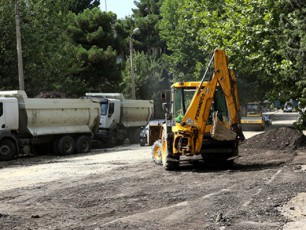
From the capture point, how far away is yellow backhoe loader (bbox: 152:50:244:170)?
13.5 m

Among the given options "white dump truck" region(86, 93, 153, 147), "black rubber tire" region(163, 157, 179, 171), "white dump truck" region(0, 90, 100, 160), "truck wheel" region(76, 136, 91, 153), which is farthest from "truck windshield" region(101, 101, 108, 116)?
"black rubber tire" region(163, 157, 179, 171)

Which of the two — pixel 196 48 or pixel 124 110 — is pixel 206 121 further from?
pixel 196 48

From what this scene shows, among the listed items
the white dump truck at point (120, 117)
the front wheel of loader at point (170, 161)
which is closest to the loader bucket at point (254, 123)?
the white dump truck at point (120, 117)

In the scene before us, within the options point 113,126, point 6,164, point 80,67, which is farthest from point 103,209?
point 80,67

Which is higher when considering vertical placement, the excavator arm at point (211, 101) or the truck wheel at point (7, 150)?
the excavator arm at point (211, 101)

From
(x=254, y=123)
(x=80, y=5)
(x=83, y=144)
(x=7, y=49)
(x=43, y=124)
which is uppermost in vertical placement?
(x=80, y=5)

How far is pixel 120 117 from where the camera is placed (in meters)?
29.7

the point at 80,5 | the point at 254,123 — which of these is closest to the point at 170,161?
the point at 254,123

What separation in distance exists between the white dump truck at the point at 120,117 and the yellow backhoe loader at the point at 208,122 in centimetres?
1290

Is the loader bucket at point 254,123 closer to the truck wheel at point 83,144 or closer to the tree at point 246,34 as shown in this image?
the tree at point 246,34

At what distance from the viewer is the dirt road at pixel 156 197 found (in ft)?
24.8

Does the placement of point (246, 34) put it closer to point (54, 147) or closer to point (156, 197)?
point (54, 147)

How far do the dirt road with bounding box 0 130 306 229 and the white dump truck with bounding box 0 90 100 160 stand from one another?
476 cm

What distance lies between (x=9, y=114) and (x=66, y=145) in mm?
3498
